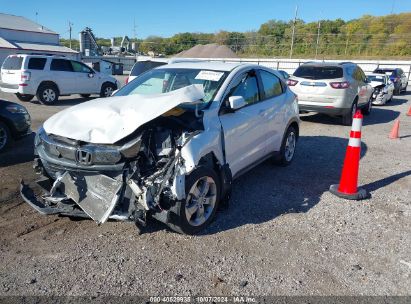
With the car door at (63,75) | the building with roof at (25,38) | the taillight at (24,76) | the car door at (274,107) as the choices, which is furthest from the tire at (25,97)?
the building with roof at (25,38)

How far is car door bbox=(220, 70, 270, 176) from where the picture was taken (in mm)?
4250

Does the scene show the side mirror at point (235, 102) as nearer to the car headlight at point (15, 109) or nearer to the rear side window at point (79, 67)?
the car headlight at point (15, 109)

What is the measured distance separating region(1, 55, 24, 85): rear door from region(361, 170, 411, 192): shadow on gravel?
12922 mm

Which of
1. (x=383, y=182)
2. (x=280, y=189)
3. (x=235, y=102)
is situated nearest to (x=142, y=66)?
(x=280, y=189)

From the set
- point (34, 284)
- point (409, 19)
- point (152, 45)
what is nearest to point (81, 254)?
point (34, 284)

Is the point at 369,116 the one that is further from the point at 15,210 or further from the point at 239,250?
the point at 15,210

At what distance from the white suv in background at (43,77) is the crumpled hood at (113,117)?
1104 cm

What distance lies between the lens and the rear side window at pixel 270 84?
5.37m

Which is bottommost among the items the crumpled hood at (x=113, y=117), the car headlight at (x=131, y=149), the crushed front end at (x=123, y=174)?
the crushed front end at (x=123, y=174)

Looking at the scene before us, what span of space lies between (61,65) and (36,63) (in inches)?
40.5

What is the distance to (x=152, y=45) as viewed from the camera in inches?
3167

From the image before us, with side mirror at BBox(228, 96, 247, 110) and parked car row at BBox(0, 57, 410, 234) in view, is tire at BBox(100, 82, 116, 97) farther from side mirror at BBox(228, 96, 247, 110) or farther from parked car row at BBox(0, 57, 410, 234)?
side mirror at BBox(228, 96, 247, 110)

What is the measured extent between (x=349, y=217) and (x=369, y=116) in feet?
32.4

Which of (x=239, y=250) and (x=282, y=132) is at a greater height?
(x=282, y=132)
